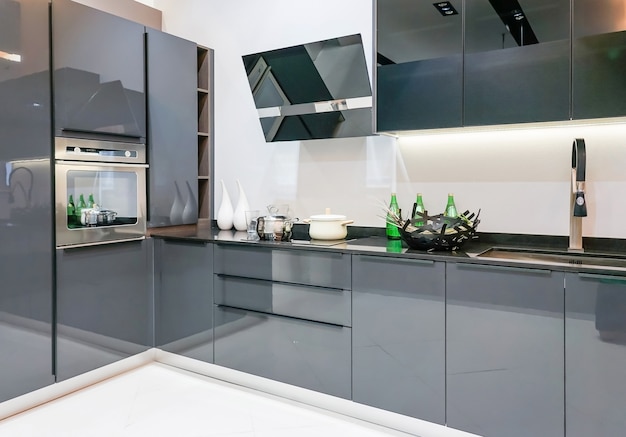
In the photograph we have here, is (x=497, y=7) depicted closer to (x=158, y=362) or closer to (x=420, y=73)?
(x=420, y=73)

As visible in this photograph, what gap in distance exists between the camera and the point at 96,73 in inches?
108

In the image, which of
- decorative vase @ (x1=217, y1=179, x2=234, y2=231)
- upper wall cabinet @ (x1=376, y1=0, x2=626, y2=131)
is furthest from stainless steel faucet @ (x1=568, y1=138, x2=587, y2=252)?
decorative vase @ (x1=217, y1=179, x2=234, y2=231)

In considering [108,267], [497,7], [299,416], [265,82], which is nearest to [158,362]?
[108,267]

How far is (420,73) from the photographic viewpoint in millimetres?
2412

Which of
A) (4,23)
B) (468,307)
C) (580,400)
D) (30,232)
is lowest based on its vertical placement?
(580,400)

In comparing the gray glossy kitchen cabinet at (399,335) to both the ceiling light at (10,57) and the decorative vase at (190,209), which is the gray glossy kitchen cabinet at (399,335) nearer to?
the decorative vase at (190,209)

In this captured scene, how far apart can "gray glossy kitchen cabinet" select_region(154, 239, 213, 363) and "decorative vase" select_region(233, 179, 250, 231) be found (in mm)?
433

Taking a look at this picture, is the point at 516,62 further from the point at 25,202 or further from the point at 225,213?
the point at 25,202

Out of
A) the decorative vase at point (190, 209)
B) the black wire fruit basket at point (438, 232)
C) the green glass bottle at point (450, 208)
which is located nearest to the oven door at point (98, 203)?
the decorative vase at point (190, 209)

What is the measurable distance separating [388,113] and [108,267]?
1910 millimetres

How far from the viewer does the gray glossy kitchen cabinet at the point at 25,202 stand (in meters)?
2.33

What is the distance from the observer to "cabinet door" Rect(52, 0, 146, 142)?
8.42ft

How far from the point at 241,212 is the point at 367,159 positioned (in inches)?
37.8

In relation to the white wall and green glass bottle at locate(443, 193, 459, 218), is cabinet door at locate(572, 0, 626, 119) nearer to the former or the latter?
the white wall
